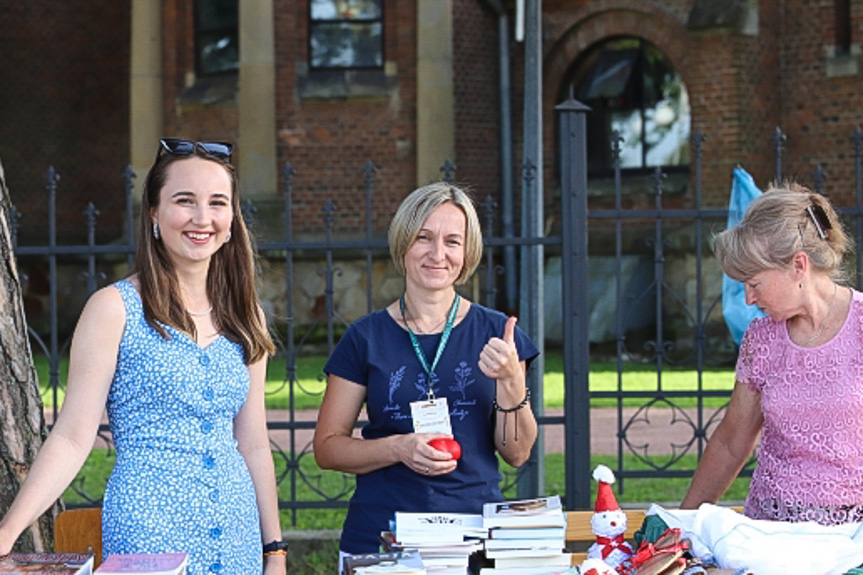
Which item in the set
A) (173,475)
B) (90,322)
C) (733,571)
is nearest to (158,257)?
(90,322)

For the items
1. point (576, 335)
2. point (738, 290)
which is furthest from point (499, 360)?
point (738, 290)

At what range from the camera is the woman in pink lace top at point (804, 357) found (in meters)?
2.85

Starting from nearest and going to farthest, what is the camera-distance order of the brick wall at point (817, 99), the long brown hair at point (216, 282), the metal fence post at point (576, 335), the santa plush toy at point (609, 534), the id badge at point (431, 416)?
the santa plush toy at point (609, 534) → the long brown hair at point (216, 282) → the id badge at point (431, 416) → the metal fence post at point (576, 335) → the brick wall at point (817, 99)

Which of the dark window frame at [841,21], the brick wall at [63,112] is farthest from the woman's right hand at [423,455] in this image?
the brick wall at [63,112]

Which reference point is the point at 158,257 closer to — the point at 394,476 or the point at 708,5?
the point at 394,476

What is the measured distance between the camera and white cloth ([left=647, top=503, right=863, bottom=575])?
2471 mm

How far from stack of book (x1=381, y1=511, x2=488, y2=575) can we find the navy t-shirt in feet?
1.09

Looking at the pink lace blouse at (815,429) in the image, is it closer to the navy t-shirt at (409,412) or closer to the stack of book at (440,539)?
the navy t-shirt at (409,412)

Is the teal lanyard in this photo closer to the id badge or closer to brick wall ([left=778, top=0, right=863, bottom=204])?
the id badge

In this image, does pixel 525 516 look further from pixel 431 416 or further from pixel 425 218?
pixel 425 218

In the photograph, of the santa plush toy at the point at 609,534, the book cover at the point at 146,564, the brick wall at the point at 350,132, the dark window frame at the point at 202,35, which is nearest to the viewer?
the book cover at the point at 146,564

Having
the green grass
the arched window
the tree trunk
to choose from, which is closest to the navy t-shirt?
the tree trunk

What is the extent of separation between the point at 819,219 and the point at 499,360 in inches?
33.7

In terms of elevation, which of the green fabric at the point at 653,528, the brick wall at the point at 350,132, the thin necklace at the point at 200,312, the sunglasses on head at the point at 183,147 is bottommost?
the green fabric at the point at 653,528
